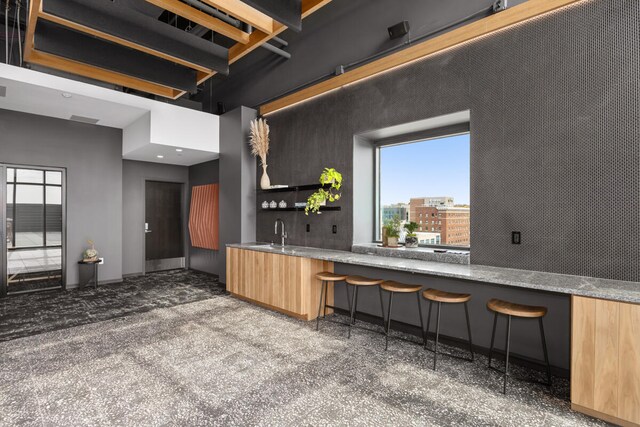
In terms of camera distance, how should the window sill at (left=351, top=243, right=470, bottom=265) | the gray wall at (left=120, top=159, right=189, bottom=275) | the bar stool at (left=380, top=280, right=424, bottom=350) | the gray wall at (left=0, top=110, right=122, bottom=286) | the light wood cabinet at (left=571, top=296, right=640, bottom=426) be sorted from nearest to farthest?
the light wood cabinet at (left=571, top=296, right=640, bottom=426)
the bar stool at (left=380, top=280, right=424, bottom=350)
the window sill at (left=351, top=243, right=470, bottom=265)
the gray wall at (left=0, top=110, right=122, bottom=286)
the gray wall at (left=120, top=159, right=189, bottom=275)

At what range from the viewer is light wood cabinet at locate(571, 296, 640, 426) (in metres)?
1.99

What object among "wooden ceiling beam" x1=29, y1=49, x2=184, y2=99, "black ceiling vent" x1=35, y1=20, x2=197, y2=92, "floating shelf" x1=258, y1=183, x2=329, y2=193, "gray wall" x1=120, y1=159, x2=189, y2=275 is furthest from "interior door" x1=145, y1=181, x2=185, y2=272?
"black ceiling vent" x1=35, y1=20, x2=197, y2=92

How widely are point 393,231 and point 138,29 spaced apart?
354 centimetres

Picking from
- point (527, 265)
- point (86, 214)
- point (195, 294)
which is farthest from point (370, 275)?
point (86, 214)

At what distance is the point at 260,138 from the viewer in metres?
5.35

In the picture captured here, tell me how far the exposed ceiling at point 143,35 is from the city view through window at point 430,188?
2007 millimetres

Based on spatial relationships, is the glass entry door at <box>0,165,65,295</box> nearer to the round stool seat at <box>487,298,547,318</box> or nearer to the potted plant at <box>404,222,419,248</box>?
the potted plant at <box>404,222,419,248</box>

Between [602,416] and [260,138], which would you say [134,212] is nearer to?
[260,138]

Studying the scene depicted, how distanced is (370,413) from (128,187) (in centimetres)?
671

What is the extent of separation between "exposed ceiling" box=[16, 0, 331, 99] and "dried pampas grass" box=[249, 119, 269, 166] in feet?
3.65

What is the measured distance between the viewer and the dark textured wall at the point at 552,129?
247cm

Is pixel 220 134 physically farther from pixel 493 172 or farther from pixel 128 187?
pixel 493 172

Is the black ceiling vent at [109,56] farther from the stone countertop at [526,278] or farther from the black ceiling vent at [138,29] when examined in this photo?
the stone countertop at [526,278]

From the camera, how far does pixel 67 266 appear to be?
580 cm
